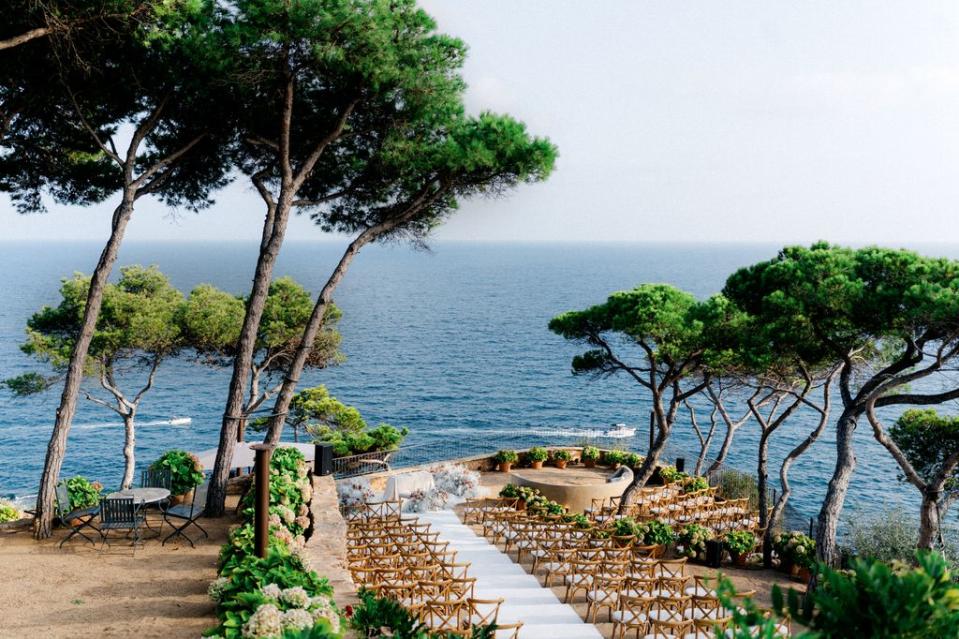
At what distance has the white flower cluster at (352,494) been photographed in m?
13.7

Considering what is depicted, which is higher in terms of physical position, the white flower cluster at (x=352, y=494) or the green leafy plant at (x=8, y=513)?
the white flower cluster at (x=352, y=494)

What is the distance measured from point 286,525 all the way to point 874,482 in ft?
97.0

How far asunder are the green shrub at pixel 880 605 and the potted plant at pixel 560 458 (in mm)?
17129

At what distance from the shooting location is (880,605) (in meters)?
2.55

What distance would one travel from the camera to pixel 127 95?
1038 centimetres

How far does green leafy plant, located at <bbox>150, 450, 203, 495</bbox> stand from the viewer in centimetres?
1109

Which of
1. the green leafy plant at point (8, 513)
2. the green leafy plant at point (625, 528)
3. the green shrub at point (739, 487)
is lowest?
the green shrub at point (739, 487)

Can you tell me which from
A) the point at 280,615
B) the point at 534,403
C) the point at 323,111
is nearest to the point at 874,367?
the point at 323,111

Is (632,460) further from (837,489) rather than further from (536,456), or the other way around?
(837,489)

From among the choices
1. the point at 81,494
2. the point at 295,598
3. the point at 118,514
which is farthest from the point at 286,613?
the point at 81,494

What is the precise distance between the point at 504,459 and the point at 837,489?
908cm

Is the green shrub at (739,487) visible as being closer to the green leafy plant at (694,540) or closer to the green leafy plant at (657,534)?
the green leafy plant at (694,540)

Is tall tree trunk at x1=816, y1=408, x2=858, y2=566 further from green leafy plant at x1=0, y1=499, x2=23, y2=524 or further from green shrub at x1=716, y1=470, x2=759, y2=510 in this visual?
green leafy plant at x1=0, y1=499, x2=23, y2=524

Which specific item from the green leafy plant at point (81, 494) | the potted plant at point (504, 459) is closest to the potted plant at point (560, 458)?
the potted plant at point (504, 459)
